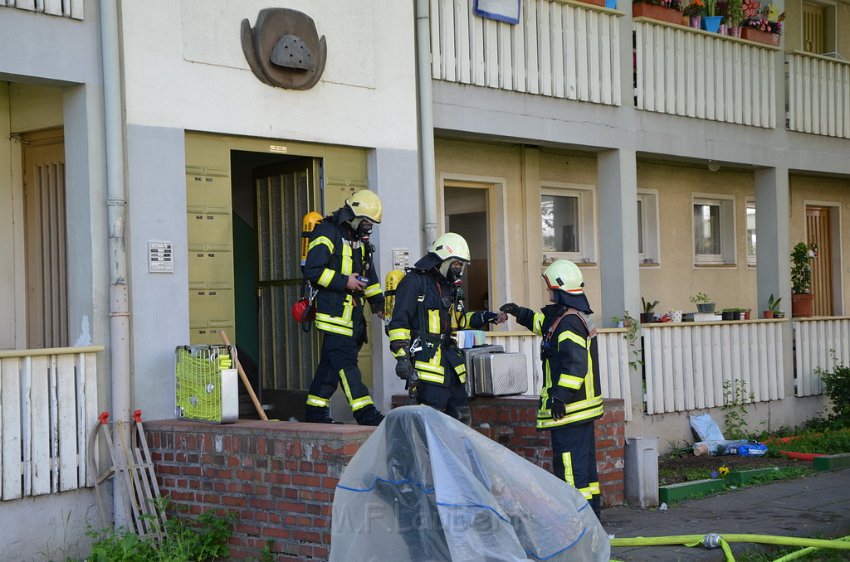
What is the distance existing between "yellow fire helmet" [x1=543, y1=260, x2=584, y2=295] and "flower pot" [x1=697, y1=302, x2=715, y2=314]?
20.3 feet

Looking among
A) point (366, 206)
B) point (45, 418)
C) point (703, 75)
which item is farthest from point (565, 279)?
point (703, 75)

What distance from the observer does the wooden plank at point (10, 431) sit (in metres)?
7.64

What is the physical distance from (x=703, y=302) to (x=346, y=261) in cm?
700

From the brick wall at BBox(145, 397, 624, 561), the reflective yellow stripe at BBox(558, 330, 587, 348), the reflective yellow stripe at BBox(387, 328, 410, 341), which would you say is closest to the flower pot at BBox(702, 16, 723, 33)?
the reflective yellow stripe at BBox(558, 330, 587, 348)

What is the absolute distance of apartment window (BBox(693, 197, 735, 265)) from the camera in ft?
51.3

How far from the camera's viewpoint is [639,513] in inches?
374

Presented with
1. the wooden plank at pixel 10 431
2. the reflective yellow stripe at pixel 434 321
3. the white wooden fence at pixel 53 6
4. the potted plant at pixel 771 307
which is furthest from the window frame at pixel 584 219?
the wooden plank at pixel 10 431

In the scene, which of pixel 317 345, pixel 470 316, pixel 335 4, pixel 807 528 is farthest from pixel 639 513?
pixel 335 4

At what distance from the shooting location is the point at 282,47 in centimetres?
916

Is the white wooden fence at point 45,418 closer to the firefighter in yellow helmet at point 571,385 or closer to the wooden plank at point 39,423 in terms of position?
Answer: the wooden plank at point 39,423

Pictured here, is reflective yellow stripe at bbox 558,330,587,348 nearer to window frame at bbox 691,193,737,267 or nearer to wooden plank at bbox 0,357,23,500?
wooden plank at bbox 0,357,23,500

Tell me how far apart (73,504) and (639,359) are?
22.5 feet

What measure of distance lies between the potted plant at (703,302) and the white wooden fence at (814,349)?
1.25 metres

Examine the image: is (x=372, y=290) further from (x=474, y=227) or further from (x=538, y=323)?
(x=474, y=227)
